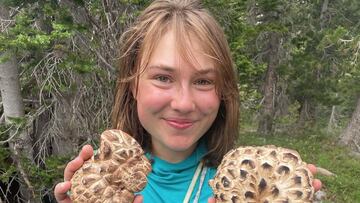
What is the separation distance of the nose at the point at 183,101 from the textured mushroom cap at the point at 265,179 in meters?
0.40

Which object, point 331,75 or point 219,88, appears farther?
point 331,75

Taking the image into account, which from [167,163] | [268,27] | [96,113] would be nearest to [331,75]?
[268,27]

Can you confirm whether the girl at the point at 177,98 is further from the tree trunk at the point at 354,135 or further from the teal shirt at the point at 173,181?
the tree trunk at the point at 354,135

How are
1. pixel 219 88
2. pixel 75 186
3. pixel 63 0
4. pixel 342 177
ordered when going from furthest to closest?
1. pixel 342 177
2. pixel 63 0
3. pixel 219 88
4. pixel 75 186

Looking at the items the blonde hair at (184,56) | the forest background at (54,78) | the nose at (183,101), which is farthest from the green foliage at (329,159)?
the nose at (183,101)

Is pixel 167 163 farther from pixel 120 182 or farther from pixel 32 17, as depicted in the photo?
pixel 32 17

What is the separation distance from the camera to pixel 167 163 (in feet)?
8.73

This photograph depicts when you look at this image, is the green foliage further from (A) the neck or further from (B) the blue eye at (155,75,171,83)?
(B) the blue eye at (155,75,171,83)

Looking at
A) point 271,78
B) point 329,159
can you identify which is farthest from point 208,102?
point 271,78

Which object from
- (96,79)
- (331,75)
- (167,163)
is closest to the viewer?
(167,163)

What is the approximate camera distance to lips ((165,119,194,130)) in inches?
90.7

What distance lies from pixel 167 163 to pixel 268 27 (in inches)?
412

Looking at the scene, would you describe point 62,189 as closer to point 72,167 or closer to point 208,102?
point 72,167

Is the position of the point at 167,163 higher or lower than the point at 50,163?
higher
